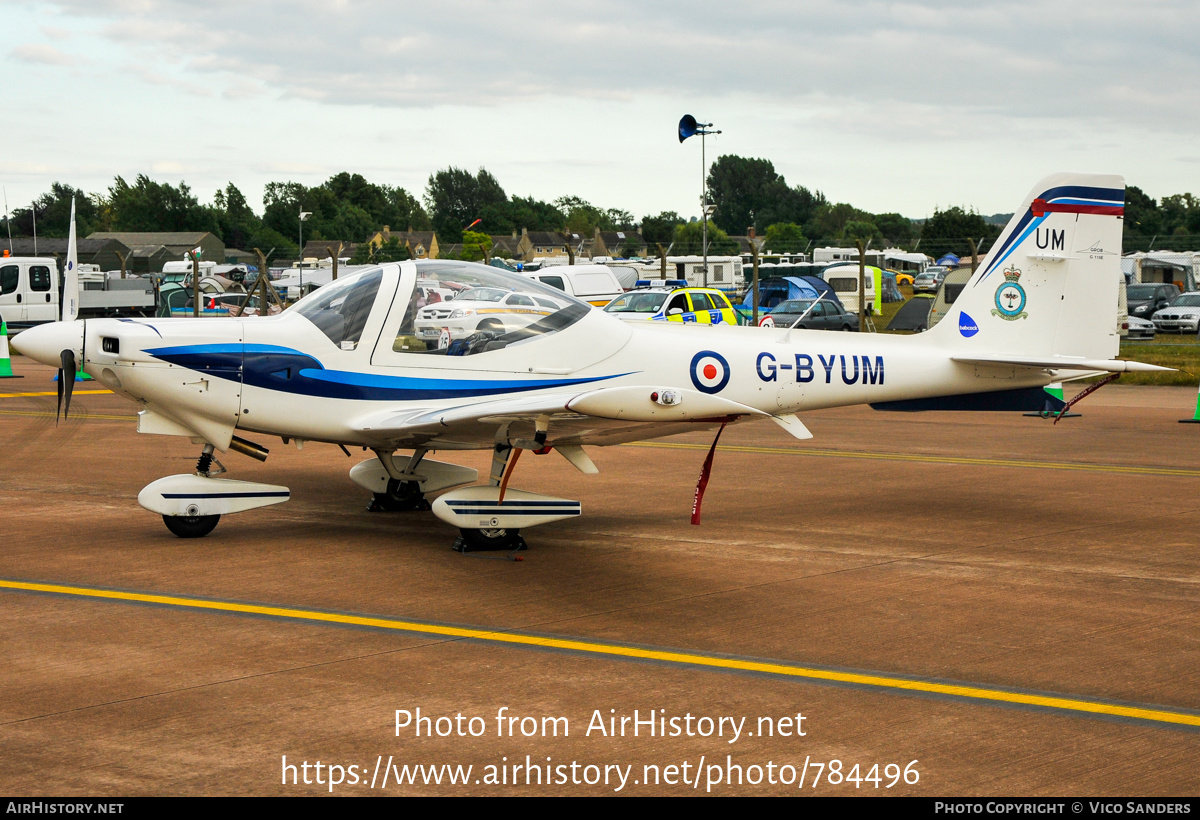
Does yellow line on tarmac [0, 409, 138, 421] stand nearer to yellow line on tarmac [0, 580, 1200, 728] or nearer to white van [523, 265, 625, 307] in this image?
yellow line on tarmac [0, 580, 1200, 728]

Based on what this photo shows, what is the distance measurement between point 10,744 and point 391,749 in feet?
5.02

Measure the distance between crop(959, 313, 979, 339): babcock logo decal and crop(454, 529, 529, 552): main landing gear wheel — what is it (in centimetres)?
439

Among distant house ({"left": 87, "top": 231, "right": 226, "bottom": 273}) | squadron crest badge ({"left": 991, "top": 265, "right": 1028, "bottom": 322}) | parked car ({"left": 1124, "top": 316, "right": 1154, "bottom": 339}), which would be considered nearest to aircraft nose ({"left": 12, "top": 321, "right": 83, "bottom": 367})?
squadron crest badge ({"left": 991, "top": 265, "right": 1028, "bottom": 322})

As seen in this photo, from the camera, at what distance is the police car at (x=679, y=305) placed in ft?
81.9

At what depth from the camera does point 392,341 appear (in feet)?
27.5

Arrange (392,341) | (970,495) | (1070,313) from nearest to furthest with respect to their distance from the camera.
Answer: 1. (392,341)
2. (1070,313)
3. (970,495)

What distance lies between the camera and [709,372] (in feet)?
29.0

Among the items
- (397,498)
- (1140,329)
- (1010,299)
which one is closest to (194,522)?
(397,498)

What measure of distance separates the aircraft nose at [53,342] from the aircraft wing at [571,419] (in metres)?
A: 2.09

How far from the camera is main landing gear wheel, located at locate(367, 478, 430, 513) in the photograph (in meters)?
9.64

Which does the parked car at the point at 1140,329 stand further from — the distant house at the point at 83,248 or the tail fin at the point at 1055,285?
the distant house at the point at 83,248
